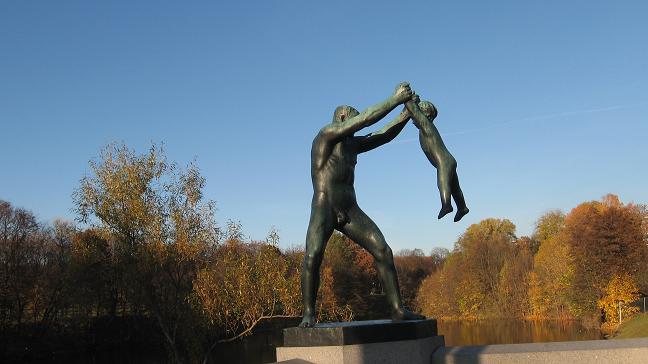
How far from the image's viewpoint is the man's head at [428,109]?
23.8 feet

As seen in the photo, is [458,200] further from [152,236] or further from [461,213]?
[152,236]

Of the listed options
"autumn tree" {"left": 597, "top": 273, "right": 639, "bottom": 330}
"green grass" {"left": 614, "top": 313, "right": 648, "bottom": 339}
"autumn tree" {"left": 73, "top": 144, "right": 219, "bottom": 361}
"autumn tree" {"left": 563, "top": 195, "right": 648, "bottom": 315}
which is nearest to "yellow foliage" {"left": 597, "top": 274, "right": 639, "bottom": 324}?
"autumn tree" {"left": 597, "top": 273, "right": 639, "bottom": 330}

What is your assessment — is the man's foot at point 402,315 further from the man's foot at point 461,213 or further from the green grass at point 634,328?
the green grass at point 634,328

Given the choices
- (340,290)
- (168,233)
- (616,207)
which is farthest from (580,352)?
(340,290)

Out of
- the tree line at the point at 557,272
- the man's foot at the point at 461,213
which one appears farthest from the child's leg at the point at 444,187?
the tree line at the point at 557,272

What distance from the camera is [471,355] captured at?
6.37m

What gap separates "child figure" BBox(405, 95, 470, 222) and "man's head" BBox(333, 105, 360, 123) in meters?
0.62

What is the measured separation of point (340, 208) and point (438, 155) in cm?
120

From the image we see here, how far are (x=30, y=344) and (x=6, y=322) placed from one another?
2.12m

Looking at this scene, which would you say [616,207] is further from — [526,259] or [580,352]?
[580,352]

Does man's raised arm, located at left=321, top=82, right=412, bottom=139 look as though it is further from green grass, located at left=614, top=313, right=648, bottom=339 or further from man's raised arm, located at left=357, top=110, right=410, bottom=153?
green grass, located at left=614, top=313, right=648, bottom=339

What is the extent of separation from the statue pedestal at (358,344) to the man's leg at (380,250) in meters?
0.49

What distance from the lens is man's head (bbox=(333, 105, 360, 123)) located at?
7.23 m

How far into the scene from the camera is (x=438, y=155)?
6844mm
